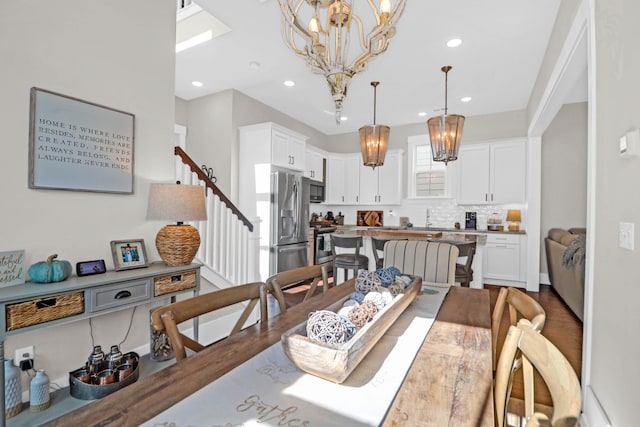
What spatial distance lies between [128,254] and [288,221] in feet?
8.82

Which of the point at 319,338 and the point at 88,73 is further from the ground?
the point at 88,73

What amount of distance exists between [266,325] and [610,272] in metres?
1.61

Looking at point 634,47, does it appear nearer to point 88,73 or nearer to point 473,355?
point 473,355

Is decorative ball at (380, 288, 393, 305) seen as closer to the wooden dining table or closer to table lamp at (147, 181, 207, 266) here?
the wooden dining table

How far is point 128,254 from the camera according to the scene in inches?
87.1

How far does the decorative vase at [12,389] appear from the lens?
64.6 inches

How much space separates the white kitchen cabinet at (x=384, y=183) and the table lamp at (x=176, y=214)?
14.6 ft

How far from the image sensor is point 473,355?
0.97 m

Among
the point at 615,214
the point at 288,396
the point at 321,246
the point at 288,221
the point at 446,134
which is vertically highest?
the point at 446,134

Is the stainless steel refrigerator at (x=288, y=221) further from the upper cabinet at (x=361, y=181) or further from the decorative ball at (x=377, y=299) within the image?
the decorative ball at (x=377, y=299)

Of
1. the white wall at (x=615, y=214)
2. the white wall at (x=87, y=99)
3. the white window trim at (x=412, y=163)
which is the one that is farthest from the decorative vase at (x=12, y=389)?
the white window trim at (x=412, y=163)

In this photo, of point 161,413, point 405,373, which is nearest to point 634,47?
point 405,373

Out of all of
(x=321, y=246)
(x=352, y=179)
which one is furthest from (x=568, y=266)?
(x=352, y=179)

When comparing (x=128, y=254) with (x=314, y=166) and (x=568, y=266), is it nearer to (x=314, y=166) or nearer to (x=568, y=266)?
(x=568, y=266)
